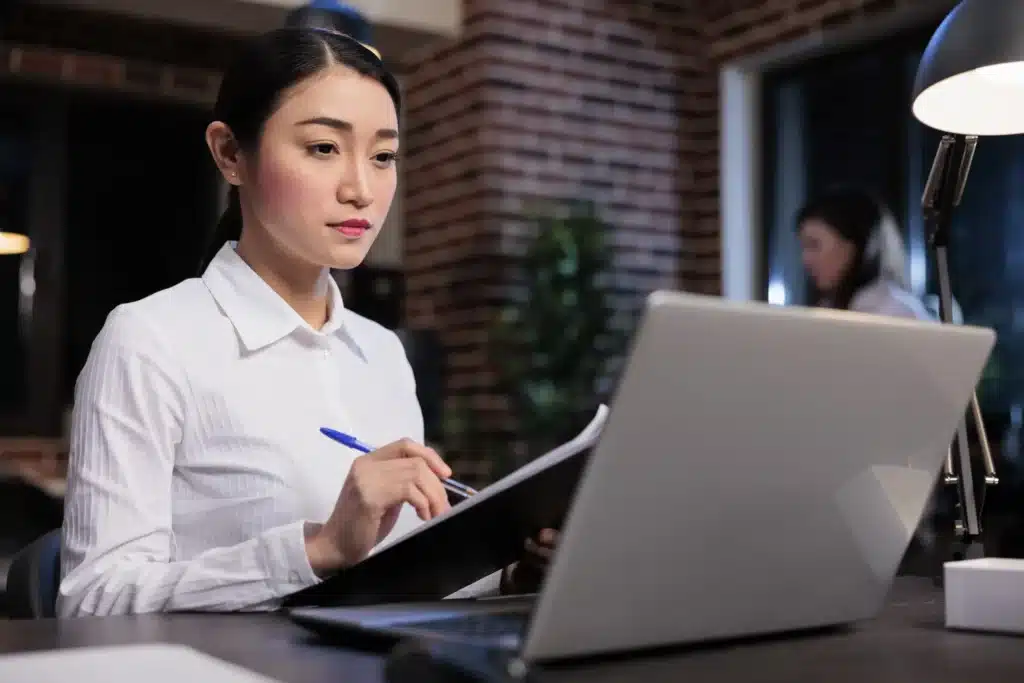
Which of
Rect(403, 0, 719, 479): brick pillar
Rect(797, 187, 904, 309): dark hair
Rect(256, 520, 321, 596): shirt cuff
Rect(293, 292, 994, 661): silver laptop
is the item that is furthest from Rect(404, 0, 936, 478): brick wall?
Rect(293, 292, 994, 661): silver laptop

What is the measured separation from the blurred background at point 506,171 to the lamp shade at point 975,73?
2880mm

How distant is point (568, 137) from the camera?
4.75 m

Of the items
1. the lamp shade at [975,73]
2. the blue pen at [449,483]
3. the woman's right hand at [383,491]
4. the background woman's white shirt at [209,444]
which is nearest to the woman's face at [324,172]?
the background woman's white shirt at [209,444]

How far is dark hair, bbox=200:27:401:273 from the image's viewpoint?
132cm

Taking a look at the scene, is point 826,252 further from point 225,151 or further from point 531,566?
point 531,566

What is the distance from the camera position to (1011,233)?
155 inches

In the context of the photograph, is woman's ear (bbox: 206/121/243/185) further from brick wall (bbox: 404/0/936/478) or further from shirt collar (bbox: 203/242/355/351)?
brick wall (bbox: 404/0/936/478)

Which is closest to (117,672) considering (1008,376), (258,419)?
(258,419)

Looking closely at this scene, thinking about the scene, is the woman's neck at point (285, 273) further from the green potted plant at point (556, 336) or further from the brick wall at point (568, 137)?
the brick wall at point (568, 137)

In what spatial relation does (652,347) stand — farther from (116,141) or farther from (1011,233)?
(116,141)

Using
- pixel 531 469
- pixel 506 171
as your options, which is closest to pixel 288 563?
pixel 531 469

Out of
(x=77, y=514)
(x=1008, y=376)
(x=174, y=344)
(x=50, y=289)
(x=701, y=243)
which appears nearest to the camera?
(x=77, y=514)

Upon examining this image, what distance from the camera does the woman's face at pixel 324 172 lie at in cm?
128

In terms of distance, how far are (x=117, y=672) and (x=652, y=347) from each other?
1.26ft
